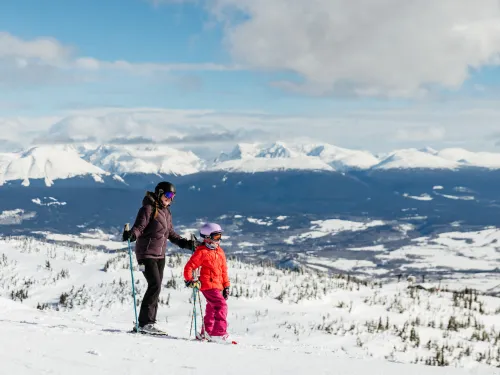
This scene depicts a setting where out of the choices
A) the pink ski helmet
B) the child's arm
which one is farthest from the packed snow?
the pink ski helmet

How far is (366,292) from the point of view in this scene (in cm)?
1936

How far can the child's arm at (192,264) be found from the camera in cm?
888

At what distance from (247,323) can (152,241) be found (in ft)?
18.0

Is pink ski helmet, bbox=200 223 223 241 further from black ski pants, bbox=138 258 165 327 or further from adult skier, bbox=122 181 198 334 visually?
black ski pants, bbox=138 258 165 327

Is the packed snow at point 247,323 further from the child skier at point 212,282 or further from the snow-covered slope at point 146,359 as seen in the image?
the child skier at point 212,282

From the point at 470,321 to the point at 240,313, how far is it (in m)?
6.50

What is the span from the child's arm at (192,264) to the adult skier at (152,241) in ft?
2.24

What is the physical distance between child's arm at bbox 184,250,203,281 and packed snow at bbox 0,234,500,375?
108 centimetres

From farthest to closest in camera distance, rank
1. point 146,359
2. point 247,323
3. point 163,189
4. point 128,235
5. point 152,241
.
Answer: point 247,323, point 163,189, point 152,241, point 128,235, point 146,359

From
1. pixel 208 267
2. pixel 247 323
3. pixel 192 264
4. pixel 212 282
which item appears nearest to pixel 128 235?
pixel 192 264

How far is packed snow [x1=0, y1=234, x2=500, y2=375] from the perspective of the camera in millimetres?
6414

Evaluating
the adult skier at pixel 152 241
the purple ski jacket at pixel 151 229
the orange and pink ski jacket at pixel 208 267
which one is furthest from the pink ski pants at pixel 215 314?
the purple ski jacket at pixel 151 229

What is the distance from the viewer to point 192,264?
29.5ft

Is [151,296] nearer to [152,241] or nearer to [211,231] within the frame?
[152,241]
